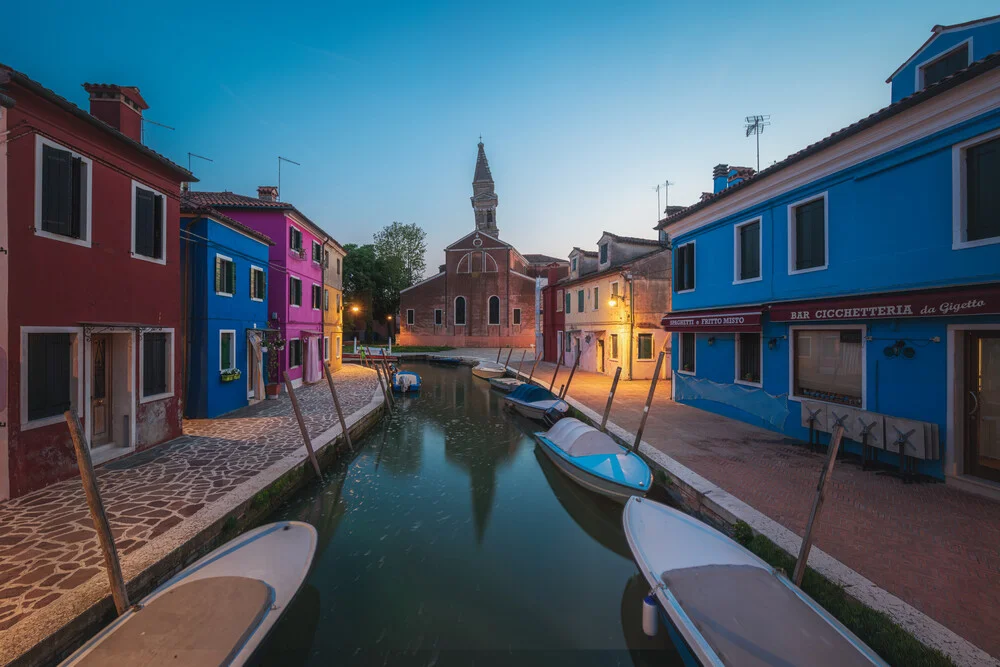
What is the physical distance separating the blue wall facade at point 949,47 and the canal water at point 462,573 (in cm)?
1065

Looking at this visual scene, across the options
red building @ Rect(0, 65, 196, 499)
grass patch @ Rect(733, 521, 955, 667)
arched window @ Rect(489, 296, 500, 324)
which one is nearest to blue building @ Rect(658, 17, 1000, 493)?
grass patch @ Rect(733, 521, 955, 667)

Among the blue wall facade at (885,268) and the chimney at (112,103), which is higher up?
the chimney at (112,103)

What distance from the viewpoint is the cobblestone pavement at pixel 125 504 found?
4.38 metres

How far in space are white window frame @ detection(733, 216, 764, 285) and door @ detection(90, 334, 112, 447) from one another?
14335 mm

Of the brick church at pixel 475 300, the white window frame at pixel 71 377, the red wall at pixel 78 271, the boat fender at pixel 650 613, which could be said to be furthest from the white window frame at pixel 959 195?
the brick church at pixel 475 300

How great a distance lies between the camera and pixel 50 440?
6734 millimetres

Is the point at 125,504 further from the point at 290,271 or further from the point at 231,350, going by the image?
the point at 290,271

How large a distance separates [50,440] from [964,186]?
14.6 meters

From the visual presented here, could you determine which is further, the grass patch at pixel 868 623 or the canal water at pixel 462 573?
the canal water at pixel 462 573

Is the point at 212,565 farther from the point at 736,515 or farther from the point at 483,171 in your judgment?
the point at 483,171

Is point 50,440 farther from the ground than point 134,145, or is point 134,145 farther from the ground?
point 134,145

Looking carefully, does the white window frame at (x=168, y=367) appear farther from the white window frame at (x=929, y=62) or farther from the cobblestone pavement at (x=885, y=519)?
the white window frame at (x=929, y=62)

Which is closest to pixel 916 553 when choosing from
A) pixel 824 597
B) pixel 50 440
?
pixel 824 597

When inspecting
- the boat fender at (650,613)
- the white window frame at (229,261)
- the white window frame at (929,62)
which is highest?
the white window frame at (929,62)
